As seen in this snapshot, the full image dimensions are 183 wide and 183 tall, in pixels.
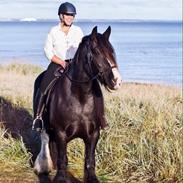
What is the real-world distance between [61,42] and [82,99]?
105 cm

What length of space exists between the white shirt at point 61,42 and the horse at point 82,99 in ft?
1.46

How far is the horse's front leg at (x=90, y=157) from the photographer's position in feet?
22.3

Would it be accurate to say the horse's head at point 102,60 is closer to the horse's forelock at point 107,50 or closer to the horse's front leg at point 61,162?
the horse's forelock at point 107,50

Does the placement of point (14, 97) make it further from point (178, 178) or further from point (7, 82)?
point (178, 178)

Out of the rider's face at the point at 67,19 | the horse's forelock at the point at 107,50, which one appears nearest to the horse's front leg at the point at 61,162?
the horse's forelock at the point at 107,50

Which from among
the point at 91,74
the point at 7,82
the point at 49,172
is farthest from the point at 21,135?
the point at 7,82

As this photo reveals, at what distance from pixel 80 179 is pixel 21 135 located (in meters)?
2.09

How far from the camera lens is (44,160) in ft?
25.4

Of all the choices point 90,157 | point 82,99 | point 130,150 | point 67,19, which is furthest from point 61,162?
point 67,19

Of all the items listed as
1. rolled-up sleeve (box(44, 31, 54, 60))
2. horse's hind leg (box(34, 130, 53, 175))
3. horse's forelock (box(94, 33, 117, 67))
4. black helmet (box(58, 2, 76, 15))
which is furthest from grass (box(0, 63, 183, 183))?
black helmet (box(58, 2, 76, 15))

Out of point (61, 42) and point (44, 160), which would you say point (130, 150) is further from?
point (61, 42)

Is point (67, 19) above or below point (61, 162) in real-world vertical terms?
above

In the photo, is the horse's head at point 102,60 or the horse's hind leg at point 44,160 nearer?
the horse's head at point 102,60

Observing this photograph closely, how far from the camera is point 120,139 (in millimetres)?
8125
